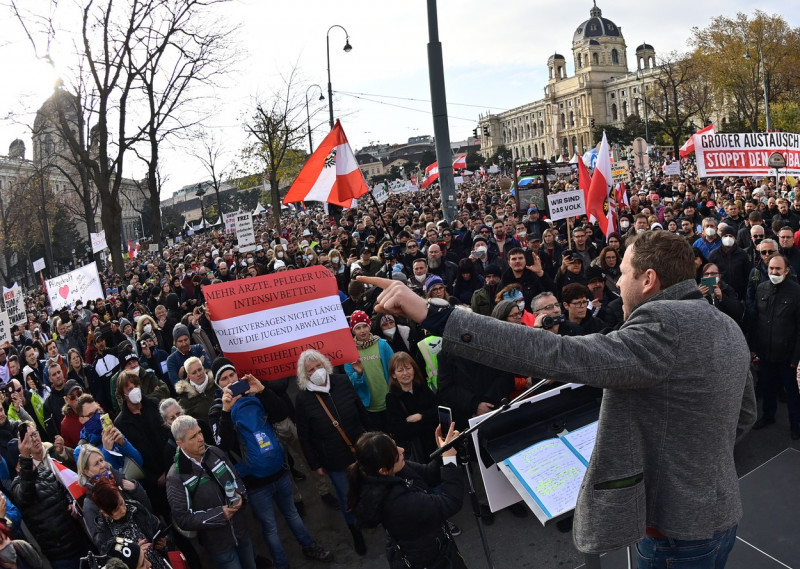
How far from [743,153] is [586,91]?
4762 inches

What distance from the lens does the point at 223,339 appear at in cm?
543

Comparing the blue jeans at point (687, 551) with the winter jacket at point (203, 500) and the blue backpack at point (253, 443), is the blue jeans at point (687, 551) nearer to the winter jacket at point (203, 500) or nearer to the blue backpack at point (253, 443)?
the winter jacket at point (203, 500)

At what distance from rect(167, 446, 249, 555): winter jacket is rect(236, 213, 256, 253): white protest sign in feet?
42.0

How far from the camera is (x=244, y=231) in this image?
1684 centimetres

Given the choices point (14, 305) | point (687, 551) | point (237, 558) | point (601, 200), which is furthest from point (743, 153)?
point (14, 305)

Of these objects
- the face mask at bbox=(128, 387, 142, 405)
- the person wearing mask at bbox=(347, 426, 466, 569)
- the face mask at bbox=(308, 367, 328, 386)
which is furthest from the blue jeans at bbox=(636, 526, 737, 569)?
the face mask at bbox=(128, 387, 142, 405)

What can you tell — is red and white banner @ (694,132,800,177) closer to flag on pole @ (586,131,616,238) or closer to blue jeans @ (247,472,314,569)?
flag on pole @ (586,131,616,238)

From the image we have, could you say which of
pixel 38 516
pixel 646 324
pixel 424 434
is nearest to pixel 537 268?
pixel 424 434

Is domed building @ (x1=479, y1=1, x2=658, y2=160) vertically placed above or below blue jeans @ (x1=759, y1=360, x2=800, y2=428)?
above

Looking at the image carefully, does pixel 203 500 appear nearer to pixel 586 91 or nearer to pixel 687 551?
pixel 687 551

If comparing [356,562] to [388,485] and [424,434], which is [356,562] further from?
[388,485]

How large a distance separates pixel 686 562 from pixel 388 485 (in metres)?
1.68

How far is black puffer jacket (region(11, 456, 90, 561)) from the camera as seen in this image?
14.4 feet

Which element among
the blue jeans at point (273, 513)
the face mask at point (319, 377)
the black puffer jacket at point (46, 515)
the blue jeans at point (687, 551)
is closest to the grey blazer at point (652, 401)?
the blue jeans at point (687, 551)
